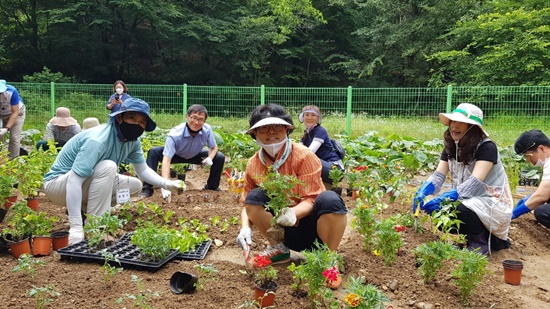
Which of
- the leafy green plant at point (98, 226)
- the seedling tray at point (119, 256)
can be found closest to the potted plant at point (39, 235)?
the seedling tray at point (119, 256)

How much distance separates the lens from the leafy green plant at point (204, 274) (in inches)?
98.8

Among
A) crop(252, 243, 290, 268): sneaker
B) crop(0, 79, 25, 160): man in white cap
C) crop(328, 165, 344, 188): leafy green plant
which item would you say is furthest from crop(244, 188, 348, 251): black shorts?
crop(0, 79, 25, 160): man in white cap

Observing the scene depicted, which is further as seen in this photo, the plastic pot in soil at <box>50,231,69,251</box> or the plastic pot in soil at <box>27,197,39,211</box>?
the plastic pot in soil at <box>27,197,39,211</box>

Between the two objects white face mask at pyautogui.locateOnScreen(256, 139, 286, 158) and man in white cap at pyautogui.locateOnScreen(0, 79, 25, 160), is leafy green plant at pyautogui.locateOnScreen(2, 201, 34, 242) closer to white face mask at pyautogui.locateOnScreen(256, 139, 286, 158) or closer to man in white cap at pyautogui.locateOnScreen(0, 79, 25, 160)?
white face mask at pyautogui.locateOnScreen(256, 139, 286, 158)

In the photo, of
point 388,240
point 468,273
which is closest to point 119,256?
point 388,240

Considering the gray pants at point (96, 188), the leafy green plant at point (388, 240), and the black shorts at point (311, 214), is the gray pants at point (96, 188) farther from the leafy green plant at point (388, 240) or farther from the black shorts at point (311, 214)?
the leafy green plant at point (388, 240)

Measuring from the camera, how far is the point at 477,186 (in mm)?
3527

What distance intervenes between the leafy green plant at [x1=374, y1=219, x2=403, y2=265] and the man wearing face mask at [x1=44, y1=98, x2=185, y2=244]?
5.73 ft

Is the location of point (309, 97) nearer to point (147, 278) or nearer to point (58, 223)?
point (58, 223)

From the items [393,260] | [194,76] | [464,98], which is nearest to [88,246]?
[393,260]

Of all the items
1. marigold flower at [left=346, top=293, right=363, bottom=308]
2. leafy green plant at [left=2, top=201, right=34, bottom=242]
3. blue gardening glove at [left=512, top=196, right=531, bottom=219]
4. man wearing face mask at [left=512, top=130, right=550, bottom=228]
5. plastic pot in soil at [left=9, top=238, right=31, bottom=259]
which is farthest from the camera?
blue gardening glove at [left=512, top=196, right=531, bottom=219]

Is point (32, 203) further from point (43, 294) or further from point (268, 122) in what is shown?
point (268, 122)

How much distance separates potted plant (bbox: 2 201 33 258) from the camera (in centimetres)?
312

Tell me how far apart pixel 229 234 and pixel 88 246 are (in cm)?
115
